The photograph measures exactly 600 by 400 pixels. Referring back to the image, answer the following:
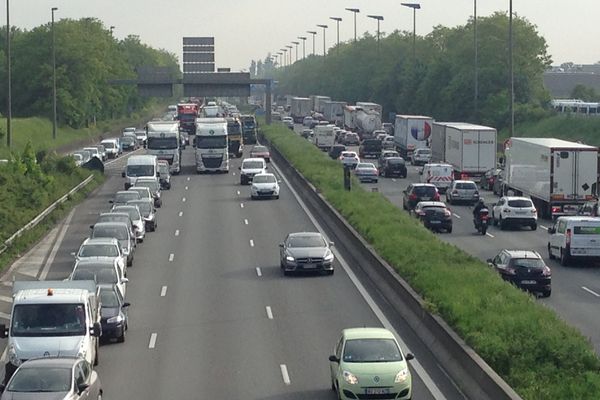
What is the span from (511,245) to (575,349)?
25.4 metres

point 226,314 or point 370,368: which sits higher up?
point 370,368

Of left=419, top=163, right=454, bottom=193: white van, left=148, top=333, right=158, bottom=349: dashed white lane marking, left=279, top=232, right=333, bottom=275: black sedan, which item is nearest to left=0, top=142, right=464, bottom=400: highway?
left=148, top=333, right=158, bottom=349: dashed white lane marking

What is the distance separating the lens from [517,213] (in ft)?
180

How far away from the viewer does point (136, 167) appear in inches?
2746

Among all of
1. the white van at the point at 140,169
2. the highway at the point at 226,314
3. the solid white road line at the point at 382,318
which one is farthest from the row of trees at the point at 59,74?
the solid white road line at the point at 382,318

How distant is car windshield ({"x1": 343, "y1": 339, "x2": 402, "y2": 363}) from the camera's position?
2288 centimetres

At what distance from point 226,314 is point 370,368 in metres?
11.4

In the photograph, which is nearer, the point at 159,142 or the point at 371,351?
the point at 371,351

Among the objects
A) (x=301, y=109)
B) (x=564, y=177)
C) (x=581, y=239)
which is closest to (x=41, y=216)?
(x=564, y=177)

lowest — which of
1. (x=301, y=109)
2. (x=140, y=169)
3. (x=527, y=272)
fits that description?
(x=527, y=272)

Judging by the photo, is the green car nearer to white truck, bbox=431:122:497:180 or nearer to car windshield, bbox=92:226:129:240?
car windshield, bbox=92:226:129:240

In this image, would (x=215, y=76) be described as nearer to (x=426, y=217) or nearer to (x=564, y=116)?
(x=564, y=116)

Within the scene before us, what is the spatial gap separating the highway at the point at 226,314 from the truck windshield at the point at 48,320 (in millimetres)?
1110

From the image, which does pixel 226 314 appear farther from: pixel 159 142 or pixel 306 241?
pixel 159 142
